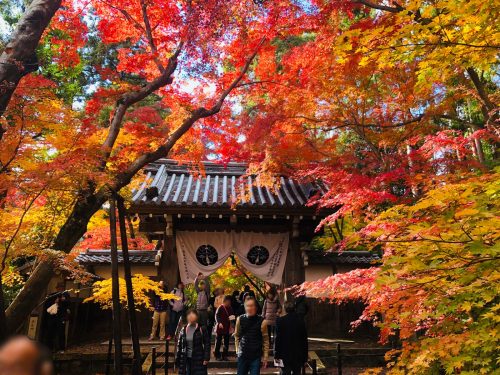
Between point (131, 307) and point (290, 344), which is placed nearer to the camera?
point (290, 344)

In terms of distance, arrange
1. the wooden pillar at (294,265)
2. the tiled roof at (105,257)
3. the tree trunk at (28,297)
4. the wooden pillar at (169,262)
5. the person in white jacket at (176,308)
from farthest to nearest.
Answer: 1. the tiled roof at (105,257)
2. the wooden pillar at (294,265)
3. the wooden pillar at (169,262)
4. the person in white jacket at (176,308)
5. the tree trunk at (28,297)

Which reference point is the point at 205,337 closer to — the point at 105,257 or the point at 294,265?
the point at 294,265

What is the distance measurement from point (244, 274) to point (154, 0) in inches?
583

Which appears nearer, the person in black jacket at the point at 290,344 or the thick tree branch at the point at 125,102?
the person in black jacket at the point at 290,344

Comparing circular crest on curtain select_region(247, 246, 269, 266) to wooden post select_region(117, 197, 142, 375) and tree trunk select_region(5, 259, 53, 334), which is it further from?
tree trunk select_region(5, 259, 53, 334)

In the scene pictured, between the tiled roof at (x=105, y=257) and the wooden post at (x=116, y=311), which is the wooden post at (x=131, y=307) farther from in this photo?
the tiled roof at (x=105, y=257)

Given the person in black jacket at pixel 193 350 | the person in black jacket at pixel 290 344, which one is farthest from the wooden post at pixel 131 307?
the person in black jacket at pixel 290 344

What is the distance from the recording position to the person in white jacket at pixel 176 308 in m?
9.77

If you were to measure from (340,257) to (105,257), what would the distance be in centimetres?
746

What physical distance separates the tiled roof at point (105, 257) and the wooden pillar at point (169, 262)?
777 millimetres

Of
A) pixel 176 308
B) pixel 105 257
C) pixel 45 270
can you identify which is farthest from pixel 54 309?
pixel 45 270

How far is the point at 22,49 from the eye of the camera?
4727mm

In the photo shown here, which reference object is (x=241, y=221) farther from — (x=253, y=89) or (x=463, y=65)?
(x=463, y=65)

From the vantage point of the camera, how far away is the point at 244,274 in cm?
1977
